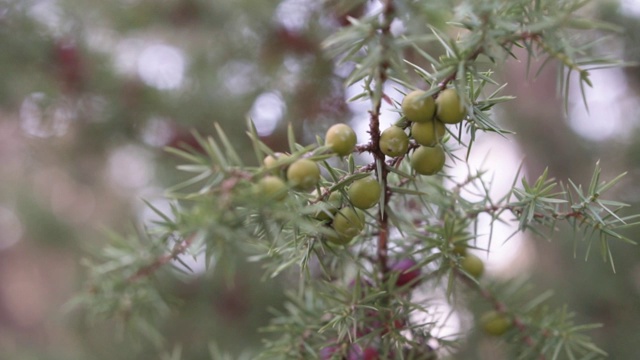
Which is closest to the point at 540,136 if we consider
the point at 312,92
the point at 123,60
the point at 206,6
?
the point at 312,92

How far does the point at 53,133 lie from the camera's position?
0.80 meters

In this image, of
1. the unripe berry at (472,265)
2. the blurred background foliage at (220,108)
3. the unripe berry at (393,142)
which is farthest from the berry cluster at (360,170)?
the blurred background foliage at (220,108)

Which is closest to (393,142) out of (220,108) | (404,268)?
(404,268)

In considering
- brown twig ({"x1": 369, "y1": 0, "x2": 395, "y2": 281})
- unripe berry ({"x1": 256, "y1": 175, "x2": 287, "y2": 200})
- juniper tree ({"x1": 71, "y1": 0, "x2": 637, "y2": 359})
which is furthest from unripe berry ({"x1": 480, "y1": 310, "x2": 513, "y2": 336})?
unripe berry ({"x1": 256, "y1": 175, "x2": 287, "y2": 200})

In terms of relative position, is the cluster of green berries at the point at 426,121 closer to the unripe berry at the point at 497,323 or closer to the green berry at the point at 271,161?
the green berry at the point at 271,161

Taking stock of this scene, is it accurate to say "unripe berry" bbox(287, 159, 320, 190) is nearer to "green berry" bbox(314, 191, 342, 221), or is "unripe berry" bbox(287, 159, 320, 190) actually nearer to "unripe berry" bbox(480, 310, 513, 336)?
"green berry" bbox(314, 191, 342, 221)

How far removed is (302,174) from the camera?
22 centimetres

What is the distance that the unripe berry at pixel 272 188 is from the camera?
205 mm

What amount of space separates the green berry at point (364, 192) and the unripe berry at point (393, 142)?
2 cm

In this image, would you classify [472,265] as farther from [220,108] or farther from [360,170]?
[220,108]

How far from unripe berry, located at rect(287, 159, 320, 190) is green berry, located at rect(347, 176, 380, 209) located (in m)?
0.03

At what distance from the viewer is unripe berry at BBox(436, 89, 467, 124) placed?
23 cm

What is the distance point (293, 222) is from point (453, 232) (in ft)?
0.43

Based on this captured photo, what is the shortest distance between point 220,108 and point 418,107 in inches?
23.8
